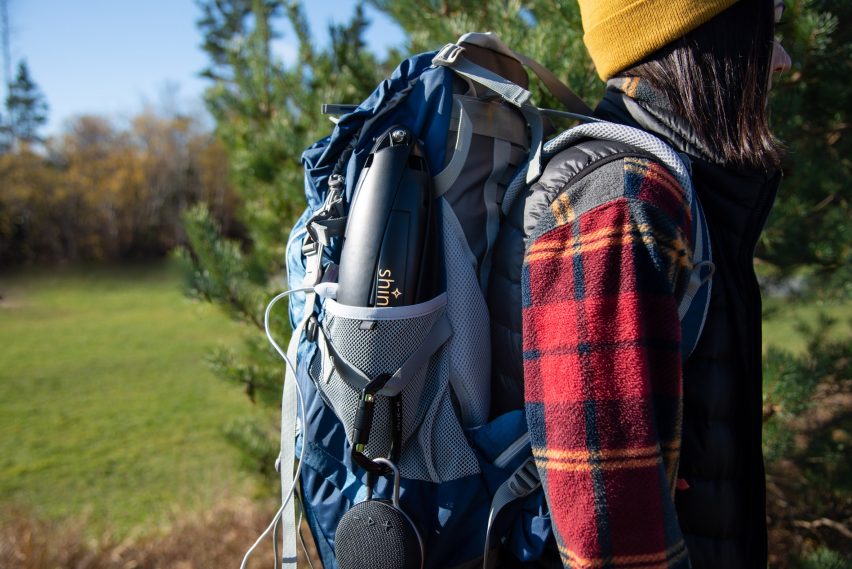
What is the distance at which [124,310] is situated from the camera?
636 inches

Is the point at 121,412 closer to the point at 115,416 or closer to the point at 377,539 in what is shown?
the point at 115,416

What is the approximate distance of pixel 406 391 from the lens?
108 cm

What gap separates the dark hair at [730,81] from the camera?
1.06 m

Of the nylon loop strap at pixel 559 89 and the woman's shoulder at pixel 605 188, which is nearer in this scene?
the woman's shoulder at pixel 605 188

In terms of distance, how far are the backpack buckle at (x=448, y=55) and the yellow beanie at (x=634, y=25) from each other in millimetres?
264

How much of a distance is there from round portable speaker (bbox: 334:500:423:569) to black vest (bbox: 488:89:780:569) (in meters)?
0.34

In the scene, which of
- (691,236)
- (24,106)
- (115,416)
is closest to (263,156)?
(691,236)

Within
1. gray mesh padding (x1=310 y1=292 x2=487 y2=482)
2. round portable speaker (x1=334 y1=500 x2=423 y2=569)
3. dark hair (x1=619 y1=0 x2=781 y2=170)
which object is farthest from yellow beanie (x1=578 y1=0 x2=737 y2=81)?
round portable speaker (x1=334 y1=500 x2=423 y2=569)

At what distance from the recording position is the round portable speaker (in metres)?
1.03

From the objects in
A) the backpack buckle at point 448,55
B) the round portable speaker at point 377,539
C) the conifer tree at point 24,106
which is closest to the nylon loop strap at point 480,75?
the backpack buckle at point 448,55

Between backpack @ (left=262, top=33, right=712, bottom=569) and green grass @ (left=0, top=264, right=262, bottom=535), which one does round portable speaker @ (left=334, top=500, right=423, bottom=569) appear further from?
green grass @ (left=0, top=264, right=262, bottom=535)

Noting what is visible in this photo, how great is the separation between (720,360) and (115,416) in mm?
7989

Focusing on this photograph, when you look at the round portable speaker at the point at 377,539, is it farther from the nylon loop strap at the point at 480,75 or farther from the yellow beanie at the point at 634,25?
the yellow beanie at the point at 634,25

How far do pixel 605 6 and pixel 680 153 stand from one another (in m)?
0.32
